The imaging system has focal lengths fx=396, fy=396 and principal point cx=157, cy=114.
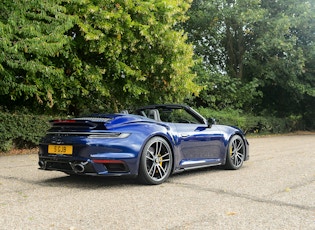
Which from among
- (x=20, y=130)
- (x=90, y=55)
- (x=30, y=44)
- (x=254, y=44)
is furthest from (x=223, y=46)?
(x=30, y=44)

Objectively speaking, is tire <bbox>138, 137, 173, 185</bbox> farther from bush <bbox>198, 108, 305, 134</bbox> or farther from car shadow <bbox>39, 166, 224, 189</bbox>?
bush <bbox>198, 108, 305, 134</bbox>

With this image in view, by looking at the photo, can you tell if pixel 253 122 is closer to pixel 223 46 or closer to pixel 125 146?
pixel 223 46

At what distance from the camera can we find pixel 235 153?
7.88 meters

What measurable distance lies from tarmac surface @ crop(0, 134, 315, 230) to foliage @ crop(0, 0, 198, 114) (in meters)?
4.33

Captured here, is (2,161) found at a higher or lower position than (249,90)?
lower

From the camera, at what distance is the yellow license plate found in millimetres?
5737

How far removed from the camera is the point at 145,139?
5.87m

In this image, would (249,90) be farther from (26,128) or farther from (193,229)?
(193,229)

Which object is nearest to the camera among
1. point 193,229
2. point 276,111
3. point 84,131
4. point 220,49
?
point 193,229

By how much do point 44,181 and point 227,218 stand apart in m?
3.42

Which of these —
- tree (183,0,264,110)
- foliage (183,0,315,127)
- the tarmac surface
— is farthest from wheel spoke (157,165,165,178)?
foliage (183,0,315,127)

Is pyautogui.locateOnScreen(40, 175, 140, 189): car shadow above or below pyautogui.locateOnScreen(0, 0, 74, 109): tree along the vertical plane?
below

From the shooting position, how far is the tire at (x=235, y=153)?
7.70 metres

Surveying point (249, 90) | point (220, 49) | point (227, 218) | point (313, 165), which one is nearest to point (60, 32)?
point (313, 165)
